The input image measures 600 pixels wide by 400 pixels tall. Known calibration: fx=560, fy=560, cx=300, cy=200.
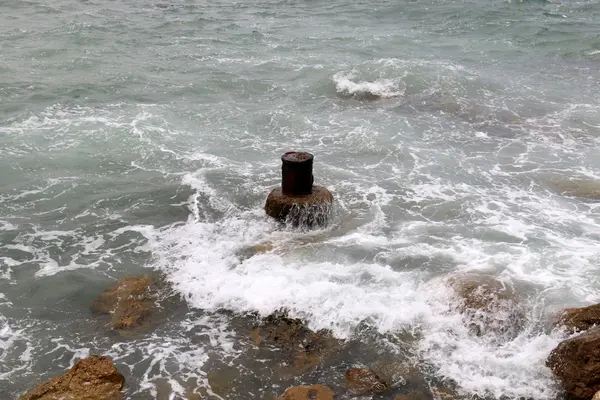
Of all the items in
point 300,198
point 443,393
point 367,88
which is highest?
point 367,88

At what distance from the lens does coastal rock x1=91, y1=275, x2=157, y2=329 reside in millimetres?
7520

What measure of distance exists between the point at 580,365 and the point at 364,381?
2.37 metres

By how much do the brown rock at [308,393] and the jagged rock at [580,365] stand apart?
265 cm

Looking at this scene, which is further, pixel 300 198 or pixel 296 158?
pixel 300 198

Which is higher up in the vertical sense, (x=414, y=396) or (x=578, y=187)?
(x=578, y=187)

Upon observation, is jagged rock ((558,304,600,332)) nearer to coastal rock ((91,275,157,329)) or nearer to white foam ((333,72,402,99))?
coastal rock ((91,275,157,329))

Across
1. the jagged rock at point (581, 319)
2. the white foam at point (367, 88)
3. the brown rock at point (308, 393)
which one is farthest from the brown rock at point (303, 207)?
the white foam at point (367, 88)

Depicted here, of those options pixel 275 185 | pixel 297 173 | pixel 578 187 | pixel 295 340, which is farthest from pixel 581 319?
pixel 275 185

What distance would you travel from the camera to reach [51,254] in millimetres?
9195

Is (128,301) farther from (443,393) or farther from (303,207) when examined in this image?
(443,393)

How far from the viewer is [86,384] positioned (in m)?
6.05

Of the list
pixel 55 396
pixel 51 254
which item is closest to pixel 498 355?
pixel 55 396

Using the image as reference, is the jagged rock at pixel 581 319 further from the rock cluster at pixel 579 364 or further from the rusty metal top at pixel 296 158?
the rusty metal top at pixel 296 158

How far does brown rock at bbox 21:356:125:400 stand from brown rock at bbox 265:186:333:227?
4.09 metres
